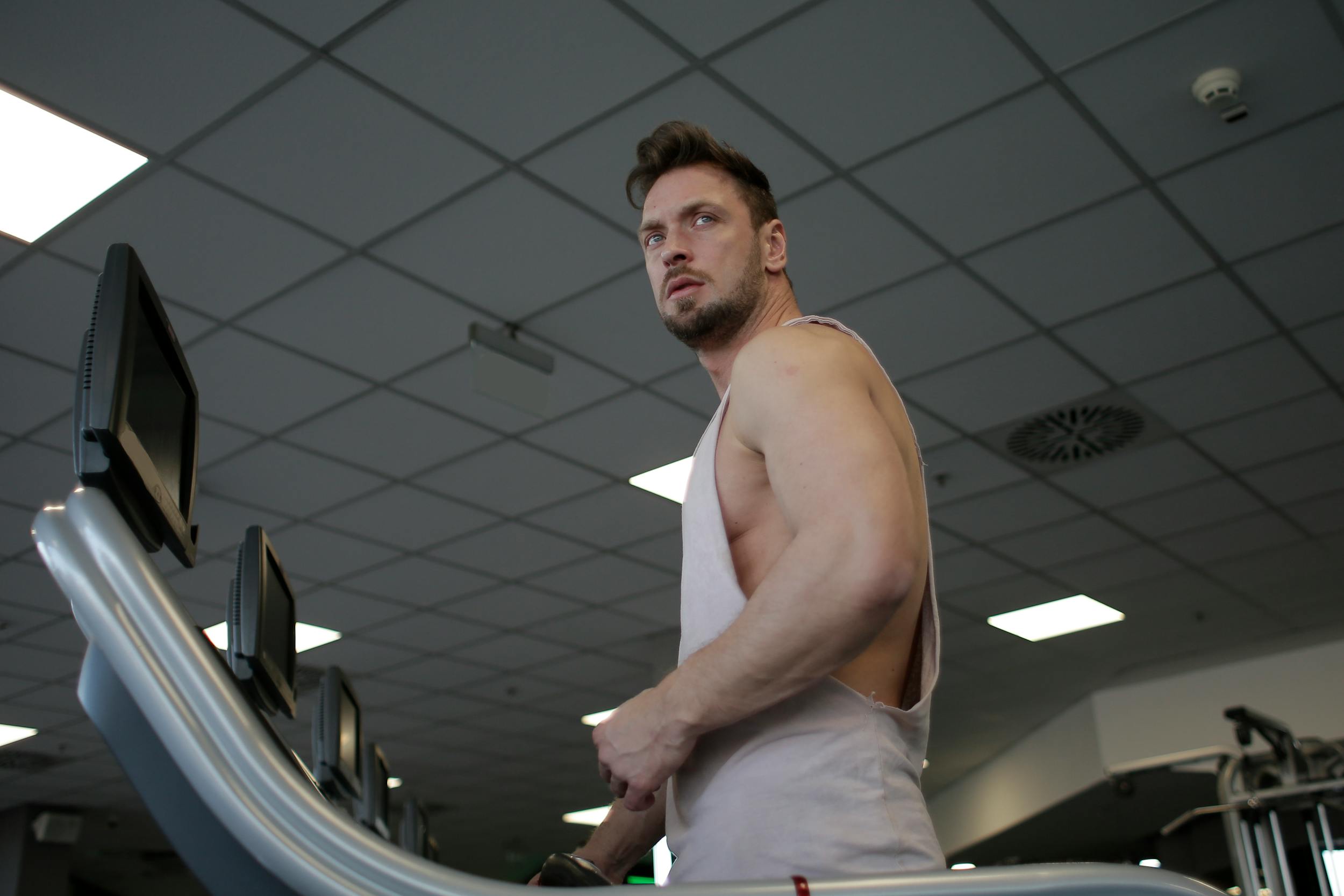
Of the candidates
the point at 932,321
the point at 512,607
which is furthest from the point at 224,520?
the point at 932,321

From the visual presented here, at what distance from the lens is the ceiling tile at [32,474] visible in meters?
4.49

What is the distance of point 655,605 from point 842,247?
3.33 m

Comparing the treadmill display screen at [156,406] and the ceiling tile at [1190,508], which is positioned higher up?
the ceiling tile at [1190,508]

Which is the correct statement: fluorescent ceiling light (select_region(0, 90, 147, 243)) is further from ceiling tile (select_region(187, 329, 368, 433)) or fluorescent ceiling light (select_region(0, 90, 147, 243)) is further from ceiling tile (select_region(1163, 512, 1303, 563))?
ceiling tile (select_region(1163, 512, 1303, 563))

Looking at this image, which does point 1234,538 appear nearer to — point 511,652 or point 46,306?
point 511,652

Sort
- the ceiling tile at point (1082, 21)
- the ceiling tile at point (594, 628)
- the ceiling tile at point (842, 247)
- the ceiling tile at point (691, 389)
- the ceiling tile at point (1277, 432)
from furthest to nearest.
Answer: the ceiling tile at point (594, 628) < the ceiling tile at point (1277, 432) < the ceiling tile at point (691, 389) < the ceiling tile at point (842, 247) < the ceiling tile at point (1082, 21)

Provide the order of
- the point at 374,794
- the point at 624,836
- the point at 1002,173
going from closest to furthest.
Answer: the point at 624,836
the point at 1002,173
the point at 374,794

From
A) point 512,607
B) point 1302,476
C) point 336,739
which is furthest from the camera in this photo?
point 512,607

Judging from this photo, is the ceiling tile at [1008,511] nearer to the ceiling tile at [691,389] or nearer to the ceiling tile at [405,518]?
the ceiling tile at [691,389]

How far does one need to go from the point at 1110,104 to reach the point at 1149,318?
1201 millimetres

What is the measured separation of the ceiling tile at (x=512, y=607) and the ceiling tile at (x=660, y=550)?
0.68m

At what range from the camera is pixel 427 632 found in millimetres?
6664

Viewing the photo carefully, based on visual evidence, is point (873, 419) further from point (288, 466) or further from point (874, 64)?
point (288, 466)

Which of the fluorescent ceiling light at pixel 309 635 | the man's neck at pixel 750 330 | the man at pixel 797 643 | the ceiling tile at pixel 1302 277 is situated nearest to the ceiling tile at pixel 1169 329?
the ceiling tile at pixel 1302 277
